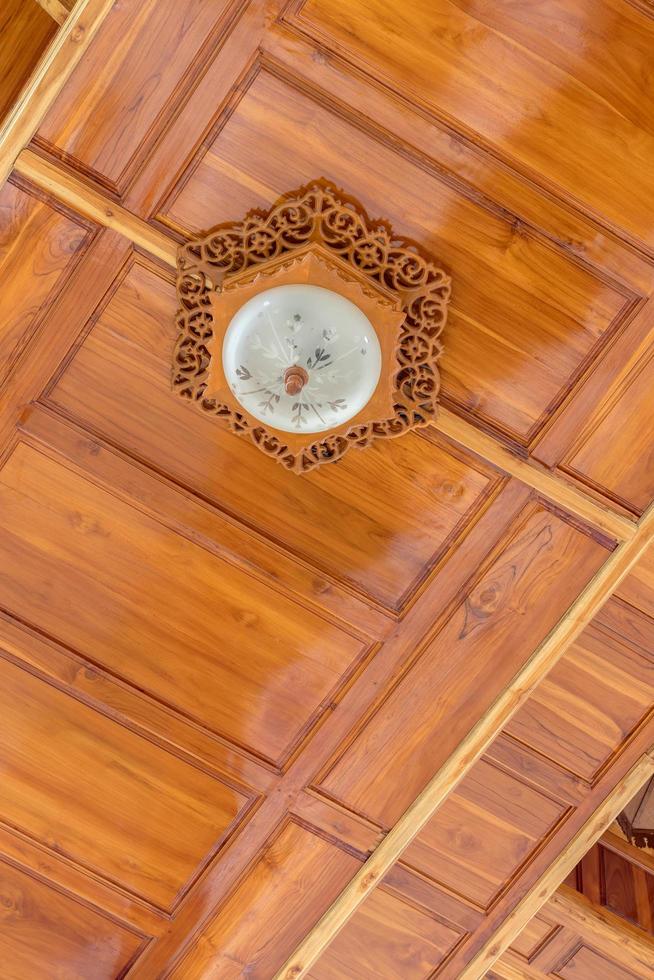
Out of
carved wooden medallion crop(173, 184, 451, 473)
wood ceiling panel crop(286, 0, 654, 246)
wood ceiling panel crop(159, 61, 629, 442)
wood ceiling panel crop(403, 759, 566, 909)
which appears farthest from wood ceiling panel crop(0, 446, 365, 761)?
wood ceiling panel crop(286, 0, 654, 246)

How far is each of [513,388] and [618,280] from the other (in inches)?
17.5

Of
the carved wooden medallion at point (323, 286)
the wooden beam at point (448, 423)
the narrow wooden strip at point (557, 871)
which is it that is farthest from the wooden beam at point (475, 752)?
the carved wooden medallion at point (323, 286)

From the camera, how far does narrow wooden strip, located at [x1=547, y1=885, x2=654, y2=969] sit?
11.5ft

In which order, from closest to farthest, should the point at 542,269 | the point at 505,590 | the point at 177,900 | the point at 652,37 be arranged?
the point at 652,37, the point at 542,269, the point at 505,590, the point at 177,900

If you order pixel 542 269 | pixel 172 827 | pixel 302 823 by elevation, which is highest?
pixel 542 269

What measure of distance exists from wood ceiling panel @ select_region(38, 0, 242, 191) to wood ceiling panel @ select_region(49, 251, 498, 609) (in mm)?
444

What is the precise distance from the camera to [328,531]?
9.95 feet

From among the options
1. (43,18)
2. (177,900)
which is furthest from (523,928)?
(43,18)

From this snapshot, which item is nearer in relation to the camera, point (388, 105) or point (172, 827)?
point (388, 105)

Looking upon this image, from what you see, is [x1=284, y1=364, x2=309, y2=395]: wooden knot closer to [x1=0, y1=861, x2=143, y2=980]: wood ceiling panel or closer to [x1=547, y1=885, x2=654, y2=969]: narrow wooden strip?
[x1=0, y1=861, x2=143, y2=980]: wood ceiling panel

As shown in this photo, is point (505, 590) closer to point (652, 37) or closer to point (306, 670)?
point (306, 670)

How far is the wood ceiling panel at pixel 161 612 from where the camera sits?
3.03 meters

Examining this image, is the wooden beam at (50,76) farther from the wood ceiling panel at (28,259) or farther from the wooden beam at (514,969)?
the wooden beam at (514,969)

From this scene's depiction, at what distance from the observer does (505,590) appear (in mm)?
3072
